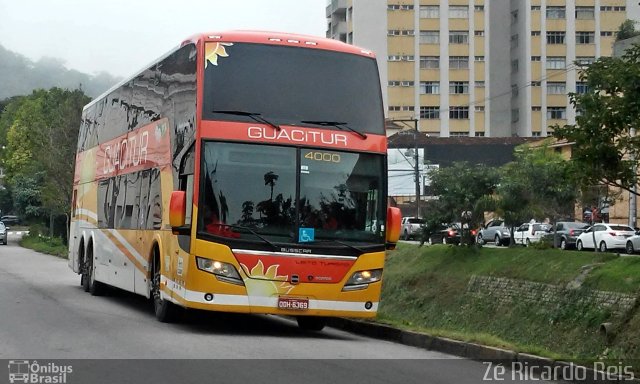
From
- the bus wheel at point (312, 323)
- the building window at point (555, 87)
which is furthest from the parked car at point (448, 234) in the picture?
the building window at point (555, 87)

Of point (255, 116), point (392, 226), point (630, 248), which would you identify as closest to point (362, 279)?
point (392, 226)

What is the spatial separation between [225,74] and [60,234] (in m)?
46.4

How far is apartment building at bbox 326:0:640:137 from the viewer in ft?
301

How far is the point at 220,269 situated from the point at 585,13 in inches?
3351

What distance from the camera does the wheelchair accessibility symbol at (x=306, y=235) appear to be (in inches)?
549

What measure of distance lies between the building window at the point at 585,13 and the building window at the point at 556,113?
9.15m

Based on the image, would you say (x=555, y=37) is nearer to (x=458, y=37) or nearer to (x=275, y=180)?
(x=458, y=37)

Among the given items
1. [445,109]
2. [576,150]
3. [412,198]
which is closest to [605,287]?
[576,150]

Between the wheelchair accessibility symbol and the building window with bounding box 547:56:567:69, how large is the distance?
271 ft

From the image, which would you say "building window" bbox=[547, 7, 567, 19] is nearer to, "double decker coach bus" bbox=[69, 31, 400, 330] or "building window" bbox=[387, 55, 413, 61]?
"building window" bbox=[387, 55, 413, 61]

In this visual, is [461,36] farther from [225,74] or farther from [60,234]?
[225,74]

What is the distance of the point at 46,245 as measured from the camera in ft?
171

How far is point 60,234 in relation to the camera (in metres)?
57.7

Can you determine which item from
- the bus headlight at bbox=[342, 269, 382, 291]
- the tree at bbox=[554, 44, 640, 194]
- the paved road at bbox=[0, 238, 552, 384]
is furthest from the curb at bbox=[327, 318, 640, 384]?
the tree at bbox=[554, 44, 640, 194]
